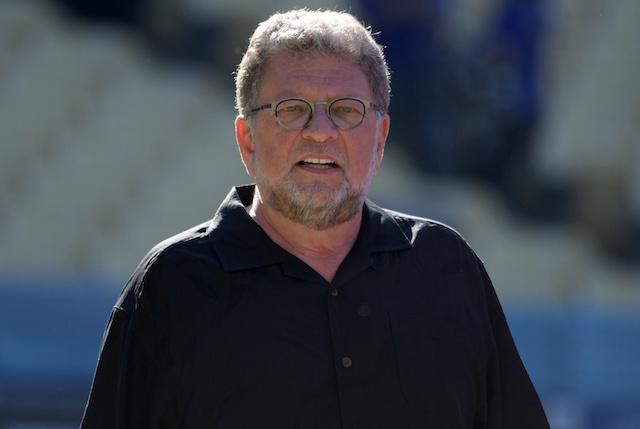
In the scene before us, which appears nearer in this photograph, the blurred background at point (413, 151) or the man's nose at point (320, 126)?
the man's nose at point (320, 126)

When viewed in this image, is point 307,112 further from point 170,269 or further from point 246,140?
point 170,269

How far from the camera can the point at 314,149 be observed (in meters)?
1.73

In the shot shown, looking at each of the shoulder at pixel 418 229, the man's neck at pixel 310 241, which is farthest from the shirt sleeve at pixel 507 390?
the man's neck at pixel 310 241

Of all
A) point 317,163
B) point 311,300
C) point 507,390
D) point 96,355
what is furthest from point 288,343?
point 96,355

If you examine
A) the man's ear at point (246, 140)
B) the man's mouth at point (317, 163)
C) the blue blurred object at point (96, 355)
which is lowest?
the blue blurred object at point (96, 355)

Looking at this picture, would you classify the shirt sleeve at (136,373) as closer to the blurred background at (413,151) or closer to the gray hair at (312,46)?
the gray hair at (312,46)

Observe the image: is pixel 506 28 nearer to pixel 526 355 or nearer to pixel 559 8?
pixel 559 8

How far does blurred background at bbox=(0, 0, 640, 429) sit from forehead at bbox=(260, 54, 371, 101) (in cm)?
360

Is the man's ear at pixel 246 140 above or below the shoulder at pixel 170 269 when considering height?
above

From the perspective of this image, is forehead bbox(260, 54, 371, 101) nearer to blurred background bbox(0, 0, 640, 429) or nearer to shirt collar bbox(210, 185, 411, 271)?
shirt collar bbox(210, 185, 411, 271)

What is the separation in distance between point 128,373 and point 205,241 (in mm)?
263

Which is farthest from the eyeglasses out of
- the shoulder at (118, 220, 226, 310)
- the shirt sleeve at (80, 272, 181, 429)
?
the shirt sleeve at (80, 272, 181, 429)

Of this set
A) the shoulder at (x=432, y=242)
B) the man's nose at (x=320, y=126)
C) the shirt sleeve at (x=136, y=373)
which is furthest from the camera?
the shoulder at (x=432, y=242)

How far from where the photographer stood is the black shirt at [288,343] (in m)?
1.61
